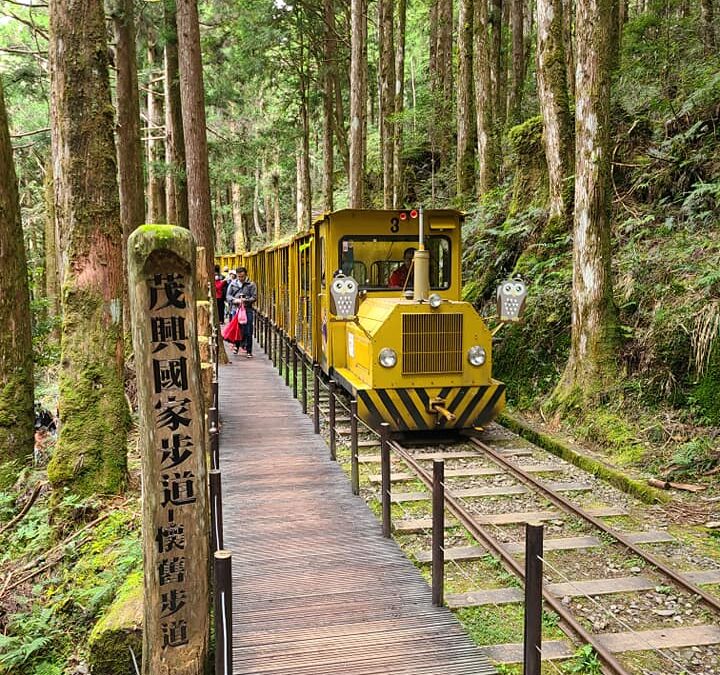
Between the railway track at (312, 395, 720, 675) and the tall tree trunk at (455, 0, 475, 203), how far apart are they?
11.1 meters

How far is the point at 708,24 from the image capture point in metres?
14.4

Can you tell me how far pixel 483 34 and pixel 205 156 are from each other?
275 inches

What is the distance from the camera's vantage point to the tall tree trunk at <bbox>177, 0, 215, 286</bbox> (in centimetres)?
1166

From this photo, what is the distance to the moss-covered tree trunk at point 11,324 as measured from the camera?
7742 mm

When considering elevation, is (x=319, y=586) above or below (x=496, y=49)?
below

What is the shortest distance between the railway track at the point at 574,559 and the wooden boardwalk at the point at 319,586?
0.26 meters

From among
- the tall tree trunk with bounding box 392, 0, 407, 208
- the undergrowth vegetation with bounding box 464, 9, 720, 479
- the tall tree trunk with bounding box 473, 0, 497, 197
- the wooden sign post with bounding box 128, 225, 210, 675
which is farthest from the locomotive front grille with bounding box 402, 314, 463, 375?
the tall tree trunk with bounding box 392, 0, 407, 208

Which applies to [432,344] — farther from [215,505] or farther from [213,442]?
[215,505]

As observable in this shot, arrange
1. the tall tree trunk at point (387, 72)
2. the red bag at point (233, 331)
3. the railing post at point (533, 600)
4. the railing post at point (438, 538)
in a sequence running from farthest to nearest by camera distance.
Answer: the tall tree trunk at point (387, 72), the red bag at point (233, 331), the railing post at point (438, 538), the railing post at point (533, 600)

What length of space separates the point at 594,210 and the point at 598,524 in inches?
170

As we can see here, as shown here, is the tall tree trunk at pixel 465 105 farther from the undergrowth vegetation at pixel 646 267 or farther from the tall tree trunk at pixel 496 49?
the undergrowth vegetation at pixel 646 267

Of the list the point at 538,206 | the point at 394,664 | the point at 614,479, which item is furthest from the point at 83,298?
the point at 538,206

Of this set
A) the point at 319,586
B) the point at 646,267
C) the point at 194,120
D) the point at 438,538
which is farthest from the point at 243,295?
the point at 438,538

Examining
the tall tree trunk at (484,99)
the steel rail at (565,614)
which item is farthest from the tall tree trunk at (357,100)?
the steel rail at (565,614)
